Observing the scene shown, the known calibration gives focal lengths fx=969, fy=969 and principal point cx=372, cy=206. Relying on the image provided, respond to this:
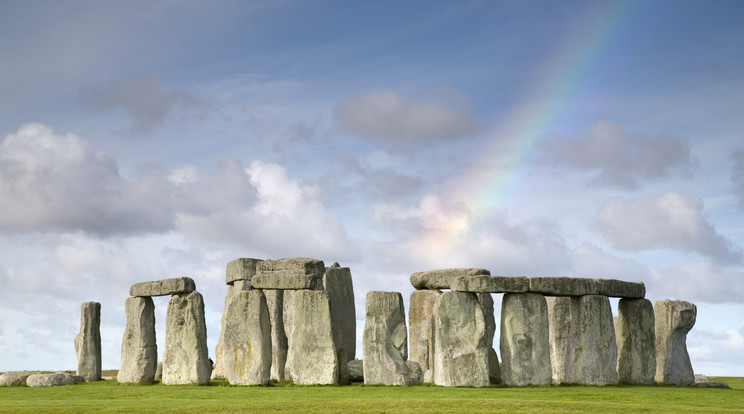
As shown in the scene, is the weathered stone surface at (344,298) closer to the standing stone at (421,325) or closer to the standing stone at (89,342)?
the standing stone at (421,325)

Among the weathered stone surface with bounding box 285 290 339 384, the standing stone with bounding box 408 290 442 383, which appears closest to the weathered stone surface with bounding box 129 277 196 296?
the weathered stone surface with bounding box 285 290 339 384

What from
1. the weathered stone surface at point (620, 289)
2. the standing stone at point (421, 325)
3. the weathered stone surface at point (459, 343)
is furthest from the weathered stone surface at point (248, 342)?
the weathered stone surface at point (620, 289)

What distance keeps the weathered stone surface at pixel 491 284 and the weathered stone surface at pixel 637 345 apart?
4.20 metres

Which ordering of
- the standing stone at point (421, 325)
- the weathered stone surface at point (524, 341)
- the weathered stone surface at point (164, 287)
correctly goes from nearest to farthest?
the weathered stone surface at point (524, 341) < the weathered stone surface at point (164, 287) < the standing stone at point (421, 325)

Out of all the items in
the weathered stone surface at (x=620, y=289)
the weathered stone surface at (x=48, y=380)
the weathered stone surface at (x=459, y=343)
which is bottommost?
the weathered stone surface at (x=48, y=380)

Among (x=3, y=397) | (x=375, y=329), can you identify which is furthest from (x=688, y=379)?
(x=3, y=397)

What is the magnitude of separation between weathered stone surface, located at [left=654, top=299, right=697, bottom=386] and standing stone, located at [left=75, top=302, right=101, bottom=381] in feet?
51.5

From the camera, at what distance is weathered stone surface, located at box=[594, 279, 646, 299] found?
24953 mm

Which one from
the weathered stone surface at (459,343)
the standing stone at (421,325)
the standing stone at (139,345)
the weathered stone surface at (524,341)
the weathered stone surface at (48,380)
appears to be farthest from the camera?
the standing stone at (421,325)

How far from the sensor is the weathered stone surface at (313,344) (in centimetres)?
2245

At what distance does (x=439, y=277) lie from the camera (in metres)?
25.8

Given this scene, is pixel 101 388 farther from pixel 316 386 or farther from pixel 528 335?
pixel 528 335

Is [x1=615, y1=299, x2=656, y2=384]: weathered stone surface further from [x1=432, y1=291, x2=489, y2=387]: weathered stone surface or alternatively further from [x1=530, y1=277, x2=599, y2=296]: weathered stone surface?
[x1=432, y1=291, x2=489, y2=387]: weathered stone surface

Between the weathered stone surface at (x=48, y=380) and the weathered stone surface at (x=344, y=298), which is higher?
the weathered stone surface at (x=344, y=298)
